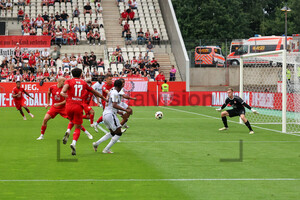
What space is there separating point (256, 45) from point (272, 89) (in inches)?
740

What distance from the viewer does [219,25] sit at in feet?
251

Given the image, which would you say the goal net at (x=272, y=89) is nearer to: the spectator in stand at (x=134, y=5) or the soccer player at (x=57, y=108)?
the soccer player at (x=57, y=108)

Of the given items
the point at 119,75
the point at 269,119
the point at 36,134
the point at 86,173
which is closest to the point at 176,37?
the point at 119,75

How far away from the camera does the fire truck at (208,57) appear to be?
164ft

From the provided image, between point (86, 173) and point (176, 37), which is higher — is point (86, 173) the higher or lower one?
the lower one

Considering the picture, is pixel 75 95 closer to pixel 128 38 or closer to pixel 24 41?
pixel 24 41

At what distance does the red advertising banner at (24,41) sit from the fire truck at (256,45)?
58.0 ft

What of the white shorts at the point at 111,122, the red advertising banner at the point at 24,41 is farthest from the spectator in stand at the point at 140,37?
the white shorts at the point at 111,122

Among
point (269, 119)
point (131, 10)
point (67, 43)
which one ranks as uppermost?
point (131, 10)

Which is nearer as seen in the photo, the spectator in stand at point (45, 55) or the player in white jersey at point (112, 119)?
the player in white jersey at point (112, 119)

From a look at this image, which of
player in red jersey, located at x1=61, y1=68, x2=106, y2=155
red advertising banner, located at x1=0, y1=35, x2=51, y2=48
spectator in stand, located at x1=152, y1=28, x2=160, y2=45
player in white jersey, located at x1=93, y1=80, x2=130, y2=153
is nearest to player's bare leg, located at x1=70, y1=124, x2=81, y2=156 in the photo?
player in red jersey, located at x1=61, y1=68, x2=106, y2=155

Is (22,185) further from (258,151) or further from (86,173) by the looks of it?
(258,151)

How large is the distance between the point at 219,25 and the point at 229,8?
4026mm

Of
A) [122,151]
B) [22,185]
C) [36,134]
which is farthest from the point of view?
[36,134]
